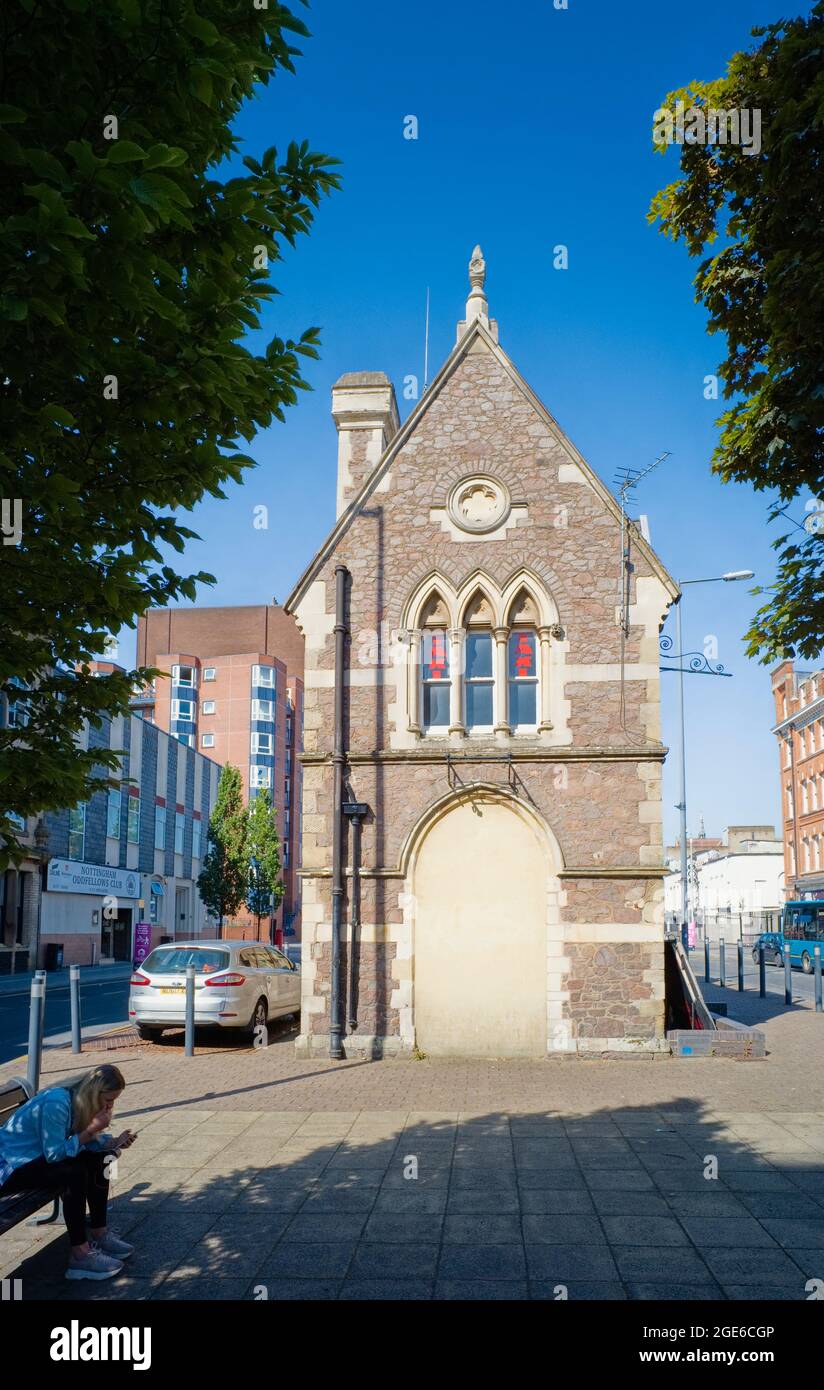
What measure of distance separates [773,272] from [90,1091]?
798 centimetres

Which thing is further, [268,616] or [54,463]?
[268,616]

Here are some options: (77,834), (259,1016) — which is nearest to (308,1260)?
(259,1016)

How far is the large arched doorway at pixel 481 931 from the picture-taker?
14391 millimetres

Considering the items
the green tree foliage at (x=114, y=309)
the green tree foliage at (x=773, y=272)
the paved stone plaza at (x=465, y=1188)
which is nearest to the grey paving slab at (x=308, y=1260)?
the paved stone plaza at (x=465, y=1188)

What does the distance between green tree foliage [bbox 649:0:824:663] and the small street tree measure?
144 feet

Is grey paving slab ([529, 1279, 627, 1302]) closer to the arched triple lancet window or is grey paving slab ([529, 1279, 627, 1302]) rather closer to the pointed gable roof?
the arched triple lancet window

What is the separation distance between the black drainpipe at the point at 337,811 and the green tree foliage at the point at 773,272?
6358 mm

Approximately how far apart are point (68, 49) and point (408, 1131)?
8.87m

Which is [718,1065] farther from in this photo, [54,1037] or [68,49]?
[68,49]

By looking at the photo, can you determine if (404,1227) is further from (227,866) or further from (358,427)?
(227,866)

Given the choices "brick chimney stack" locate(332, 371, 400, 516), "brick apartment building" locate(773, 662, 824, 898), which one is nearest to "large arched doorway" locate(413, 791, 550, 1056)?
"brick chimney stack" locate(332, 371, 400, 516)

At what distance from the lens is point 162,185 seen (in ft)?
12.5

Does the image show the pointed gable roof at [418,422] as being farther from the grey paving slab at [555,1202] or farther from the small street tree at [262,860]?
the small street tree at [262,860]
